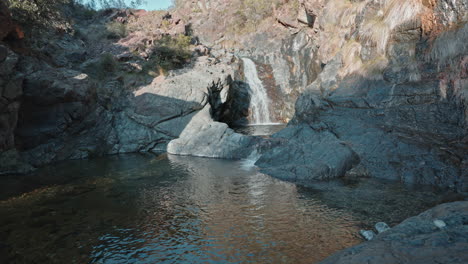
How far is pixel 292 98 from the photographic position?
26.2m

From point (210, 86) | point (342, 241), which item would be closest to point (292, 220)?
point (342, 241)

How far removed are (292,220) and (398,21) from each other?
32.1 ft

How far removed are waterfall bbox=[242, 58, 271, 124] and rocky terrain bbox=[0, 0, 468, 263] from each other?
536 millimetres

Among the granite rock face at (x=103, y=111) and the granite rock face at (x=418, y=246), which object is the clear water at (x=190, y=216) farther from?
the granite rock face at (x=103, y=111)

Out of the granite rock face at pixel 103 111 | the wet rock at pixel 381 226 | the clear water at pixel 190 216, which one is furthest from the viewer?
the granite rock face at pixel 103 111

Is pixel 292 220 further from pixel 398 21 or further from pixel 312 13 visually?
pixel 312 13

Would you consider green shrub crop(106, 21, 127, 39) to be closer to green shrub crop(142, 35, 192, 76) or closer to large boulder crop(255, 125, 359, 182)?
green shrub crop(142, 35, 192, 76)

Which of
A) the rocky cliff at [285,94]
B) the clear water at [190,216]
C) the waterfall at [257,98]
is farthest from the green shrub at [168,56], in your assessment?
the clear water at [190,216]

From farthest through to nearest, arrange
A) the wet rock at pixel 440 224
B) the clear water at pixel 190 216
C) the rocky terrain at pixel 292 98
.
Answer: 1. the rocky terrain at pixel 292 98
2. the clear water at pixel 190 216
3. the wet rock at pixel 440 224

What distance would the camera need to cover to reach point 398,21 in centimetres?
1267

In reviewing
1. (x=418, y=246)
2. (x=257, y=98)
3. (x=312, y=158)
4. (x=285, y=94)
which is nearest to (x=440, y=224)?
(x=418, y=246)

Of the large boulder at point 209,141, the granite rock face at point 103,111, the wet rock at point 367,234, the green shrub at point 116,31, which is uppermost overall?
the green shrub at point 116,31

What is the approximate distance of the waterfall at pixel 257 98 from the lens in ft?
85.3

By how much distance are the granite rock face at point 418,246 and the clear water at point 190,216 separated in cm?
177
